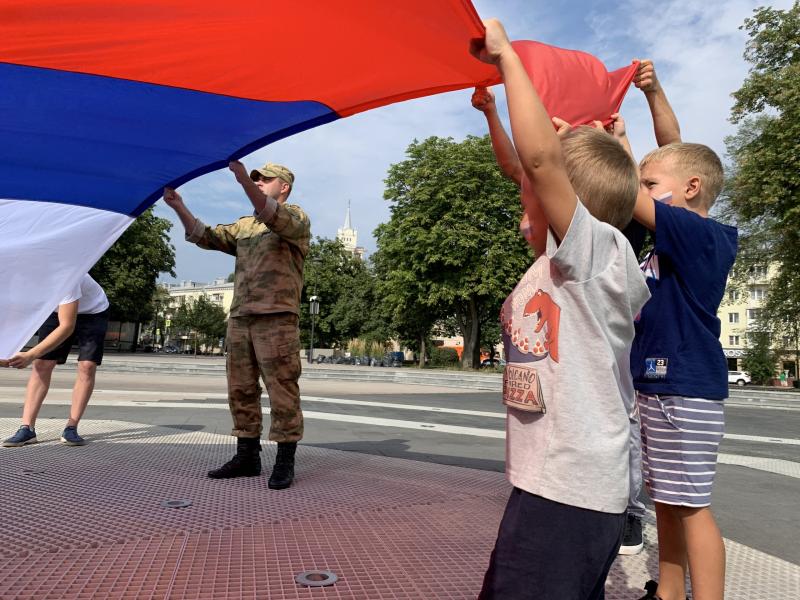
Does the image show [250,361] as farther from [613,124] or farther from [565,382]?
[565,382]

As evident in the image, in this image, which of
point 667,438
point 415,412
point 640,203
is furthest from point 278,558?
point 415,412

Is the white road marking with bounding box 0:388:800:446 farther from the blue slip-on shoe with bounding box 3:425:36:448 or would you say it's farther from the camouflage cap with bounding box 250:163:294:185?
the camouflage cap with bounding box 250:163:294:185

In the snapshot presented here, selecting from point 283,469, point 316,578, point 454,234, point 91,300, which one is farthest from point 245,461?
point 454,234

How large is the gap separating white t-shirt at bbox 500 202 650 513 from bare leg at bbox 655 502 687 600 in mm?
970

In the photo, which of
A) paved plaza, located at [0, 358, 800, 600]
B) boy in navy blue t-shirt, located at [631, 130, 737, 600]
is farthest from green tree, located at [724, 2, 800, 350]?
boy in navy blue t-shirt, located at [631, 130, 737, 600]

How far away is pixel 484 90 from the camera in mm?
2273

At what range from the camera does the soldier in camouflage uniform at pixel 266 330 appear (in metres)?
3.92

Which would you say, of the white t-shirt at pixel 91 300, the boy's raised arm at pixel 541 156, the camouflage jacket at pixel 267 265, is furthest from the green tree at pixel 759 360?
the boy's raised arm at pixel 541 156

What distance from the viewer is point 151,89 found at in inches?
91.9

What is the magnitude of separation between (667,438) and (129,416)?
677cm

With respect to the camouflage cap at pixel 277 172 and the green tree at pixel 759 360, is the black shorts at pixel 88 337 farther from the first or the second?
the green tree at pixel 759 360

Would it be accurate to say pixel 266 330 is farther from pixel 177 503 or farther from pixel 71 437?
pixel 71 437

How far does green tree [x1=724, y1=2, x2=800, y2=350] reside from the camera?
2080cm

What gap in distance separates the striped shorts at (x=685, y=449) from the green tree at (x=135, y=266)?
3870 cm
